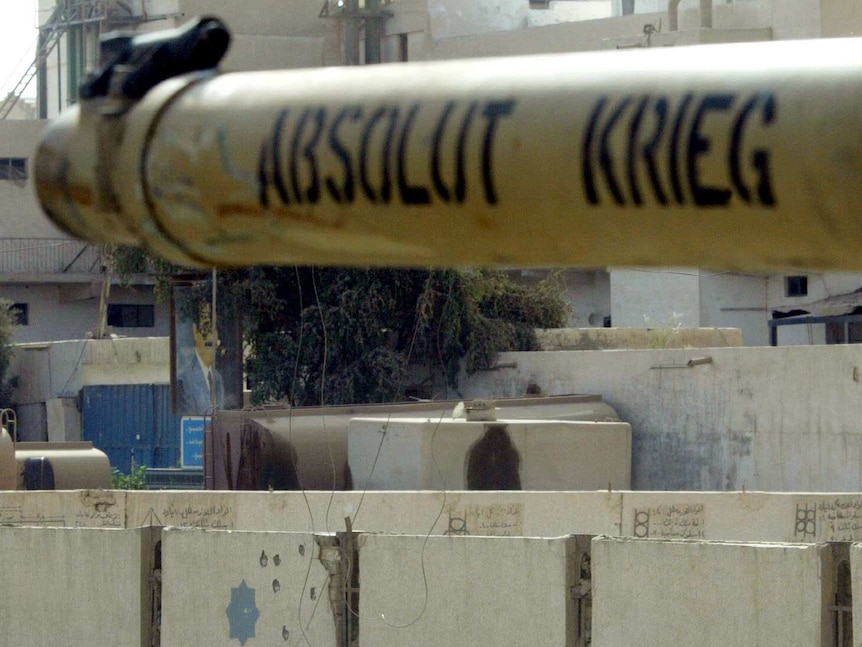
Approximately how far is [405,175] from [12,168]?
44172mm

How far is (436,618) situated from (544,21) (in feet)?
133

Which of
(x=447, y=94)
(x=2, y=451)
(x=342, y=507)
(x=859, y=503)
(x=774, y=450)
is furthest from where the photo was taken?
(x=774, y=450)

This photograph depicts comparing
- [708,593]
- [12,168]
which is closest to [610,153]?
[708,593]

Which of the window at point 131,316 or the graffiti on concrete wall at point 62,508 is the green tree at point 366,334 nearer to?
the graffiti on concrete wall at point 62,508

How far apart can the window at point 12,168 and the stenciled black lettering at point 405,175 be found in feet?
142

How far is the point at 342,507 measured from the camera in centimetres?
1142

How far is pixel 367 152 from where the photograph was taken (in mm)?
1625

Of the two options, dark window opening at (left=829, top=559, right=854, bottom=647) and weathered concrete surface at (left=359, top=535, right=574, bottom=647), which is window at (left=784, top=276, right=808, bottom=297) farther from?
dark window opening at (left=829, top=559, right=854, bottom=647)

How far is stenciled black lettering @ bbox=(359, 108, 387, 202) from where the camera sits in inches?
63.5

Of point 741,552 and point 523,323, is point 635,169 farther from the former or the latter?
point 523,323

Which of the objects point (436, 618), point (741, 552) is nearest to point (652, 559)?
point (741, 552)

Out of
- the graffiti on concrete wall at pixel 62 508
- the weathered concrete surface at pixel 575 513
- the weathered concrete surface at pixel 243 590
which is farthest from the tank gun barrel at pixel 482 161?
the graffiti on concrete wall at pixel 62 508

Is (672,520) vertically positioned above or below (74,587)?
above

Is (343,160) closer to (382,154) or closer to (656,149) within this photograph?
(382,154)
